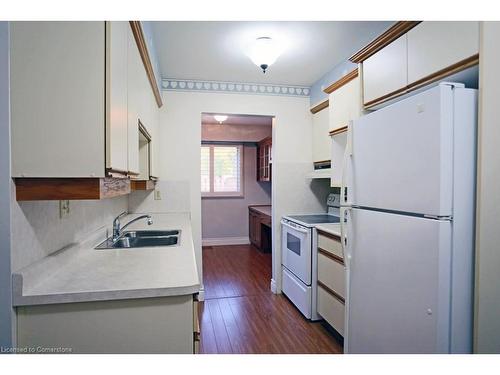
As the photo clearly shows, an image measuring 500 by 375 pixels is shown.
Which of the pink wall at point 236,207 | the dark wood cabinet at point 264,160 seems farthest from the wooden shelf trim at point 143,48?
the pink wall at point 236,207

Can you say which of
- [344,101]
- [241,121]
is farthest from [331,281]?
[241,121]

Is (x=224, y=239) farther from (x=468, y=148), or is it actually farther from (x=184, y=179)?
(x=468, y=148)

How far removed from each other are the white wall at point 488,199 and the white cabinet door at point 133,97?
157cm

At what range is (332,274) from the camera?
→ 2.33 m

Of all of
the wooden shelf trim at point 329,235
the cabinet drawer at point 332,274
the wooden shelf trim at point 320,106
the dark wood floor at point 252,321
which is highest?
the wooden shelf trim at point 320,106

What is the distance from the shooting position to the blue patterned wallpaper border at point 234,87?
10.3 ft

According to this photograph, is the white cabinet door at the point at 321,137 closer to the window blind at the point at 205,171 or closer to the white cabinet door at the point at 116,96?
the white cabinet door at the point at 116,96

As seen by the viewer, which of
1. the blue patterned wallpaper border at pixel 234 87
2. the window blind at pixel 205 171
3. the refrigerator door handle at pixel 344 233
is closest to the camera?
the refrigerator door handle at pixel 344 233

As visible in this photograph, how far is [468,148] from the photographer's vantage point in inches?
48.4

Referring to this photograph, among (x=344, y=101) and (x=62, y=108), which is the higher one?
(x=344, y=101)

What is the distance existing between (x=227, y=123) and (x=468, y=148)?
185 inches

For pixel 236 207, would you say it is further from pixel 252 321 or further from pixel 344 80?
pixel 344 80

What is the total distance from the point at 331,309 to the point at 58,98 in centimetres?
229
